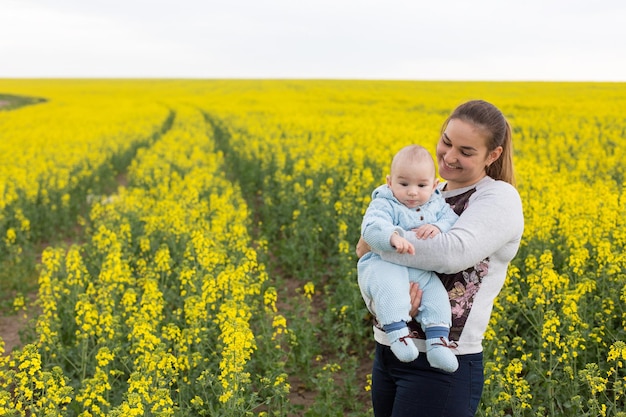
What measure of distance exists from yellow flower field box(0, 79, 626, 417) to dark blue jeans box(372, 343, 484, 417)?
1.58 metres

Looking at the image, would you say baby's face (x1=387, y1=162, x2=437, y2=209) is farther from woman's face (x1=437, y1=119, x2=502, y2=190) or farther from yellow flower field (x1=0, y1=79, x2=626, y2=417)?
yellow flower field (x1=0, y1=79, x2=626, y2=417)

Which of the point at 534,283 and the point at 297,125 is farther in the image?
the point at 297,125

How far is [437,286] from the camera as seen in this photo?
102 inches

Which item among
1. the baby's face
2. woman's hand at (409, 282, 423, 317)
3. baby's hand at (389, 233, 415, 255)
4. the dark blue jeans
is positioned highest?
the baby's face

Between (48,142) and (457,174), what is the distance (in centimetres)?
1635

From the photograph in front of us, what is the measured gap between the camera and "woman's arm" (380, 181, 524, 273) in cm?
246

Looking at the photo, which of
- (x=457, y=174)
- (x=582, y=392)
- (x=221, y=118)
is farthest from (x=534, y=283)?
(x=221, y=118)

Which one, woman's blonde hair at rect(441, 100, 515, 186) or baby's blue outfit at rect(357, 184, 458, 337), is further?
woman's blonde hair at rect(441, 100, 515, 186)

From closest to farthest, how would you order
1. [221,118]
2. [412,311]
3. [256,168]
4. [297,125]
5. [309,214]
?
[412,311], [309,214], [256,168], [297,125], [221,118]

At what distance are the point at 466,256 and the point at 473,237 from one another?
0.08 meters

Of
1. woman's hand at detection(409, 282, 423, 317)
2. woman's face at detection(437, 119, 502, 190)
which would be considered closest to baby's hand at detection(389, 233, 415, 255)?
woman's hand at detection(409, 282, 423, 317)

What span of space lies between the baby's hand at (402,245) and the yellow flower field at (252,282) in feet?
6.27

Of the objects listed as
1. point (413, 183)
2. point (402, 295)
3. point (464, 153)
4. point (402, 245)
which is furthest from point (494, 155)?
point (402, 295)

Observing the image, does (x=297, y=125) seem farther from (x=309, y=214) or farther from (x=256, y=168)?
(x=309, y=214)
